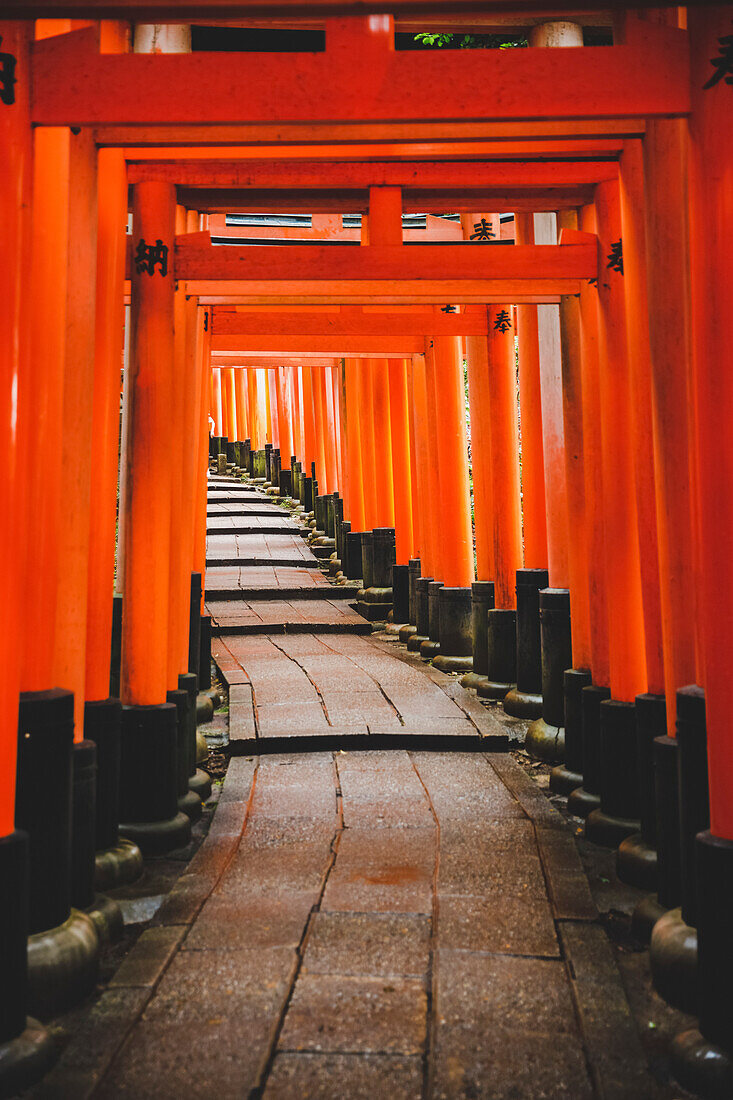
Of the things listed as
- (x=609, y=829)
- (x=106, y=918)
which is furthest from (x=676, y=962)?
(x=106, y=918)

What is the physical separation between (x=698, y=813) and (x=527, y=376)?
13.2 ft

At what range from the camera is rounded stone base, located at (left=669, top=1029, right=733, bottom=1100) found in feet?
7.32

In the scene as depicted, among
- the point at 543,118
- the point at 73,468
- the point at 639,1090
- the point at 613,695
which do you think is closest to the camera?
the point at 639,1090

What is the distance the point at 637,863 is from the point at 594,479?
1.87m

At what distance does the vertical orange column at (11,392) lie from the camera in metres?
2.31

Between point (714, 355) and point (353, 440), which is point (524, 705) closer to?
point (714, 355)

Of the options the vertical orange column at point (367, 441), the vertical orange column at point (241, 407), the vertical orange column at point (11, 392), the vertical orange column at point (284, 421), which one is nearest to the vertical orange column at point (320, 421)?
the vertical orange column at point (284, 421)

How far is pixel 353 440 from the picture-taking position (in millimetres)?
12742

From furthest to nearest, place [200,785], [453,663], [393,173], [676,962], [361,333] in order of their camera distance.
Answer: [453,663], [361,333], [200,785], [393,173], [676,962]

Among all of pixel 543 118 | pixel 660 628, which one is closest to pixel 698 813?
pixel 660 628

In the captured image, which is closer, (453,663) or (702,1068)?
(702,1068)

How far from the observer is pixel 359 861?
377cm

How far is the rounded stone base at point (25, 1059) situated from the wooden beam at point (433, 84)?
2.37 metres

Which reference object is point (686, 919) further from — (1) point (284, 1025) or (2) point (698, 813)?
(1) point (284, 1025)
